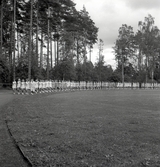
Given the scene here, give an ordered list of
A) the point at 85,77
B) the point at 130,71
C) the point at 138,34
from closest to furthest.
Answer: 1. the point at 85,77
2. the point at 138,34
3. the point at 130,71

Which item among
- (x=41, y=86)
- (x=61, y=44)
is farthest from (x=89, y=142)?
(x=61, y=44)

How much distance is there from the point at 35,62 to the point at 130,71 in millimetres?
52500

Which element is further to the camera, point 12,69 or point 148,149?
point 12,69

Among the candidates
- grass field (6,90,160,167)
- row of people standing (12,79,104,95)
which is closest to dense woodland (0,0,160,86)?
row of people standing (12,79,104,95)

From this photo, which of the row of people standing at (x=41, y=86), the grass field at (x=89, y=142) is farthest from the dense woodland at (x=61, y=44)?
the grass field at (x=89, y=142)

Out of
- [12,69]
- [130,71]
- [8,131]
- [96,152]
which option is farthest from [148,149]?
[130,71]

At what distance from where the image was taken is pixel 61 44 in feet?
230

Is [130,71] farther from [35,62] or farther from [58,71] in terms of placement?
[35,62]

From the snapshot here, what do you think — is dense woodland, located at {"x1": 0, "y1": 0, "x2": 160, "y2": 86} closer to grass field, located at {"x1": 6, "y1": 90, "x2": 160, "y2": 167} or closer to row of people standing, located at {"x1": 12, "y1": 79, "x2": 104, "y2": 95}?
row of people standing, located at {"x1": 12, "y1": 79, "x2": 104, "y2": 95}

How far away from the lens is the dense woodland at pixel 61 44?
42.7m

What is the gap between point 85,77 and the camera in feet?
205

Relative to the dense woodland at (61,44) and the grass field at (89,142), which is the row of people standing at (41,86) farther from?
the grass field at (89,142)

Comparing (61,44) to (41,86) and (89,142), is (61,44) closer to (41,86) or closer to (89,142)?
(41,86)

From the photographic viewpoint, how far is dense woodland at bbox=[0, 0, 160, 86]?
1682 inches
